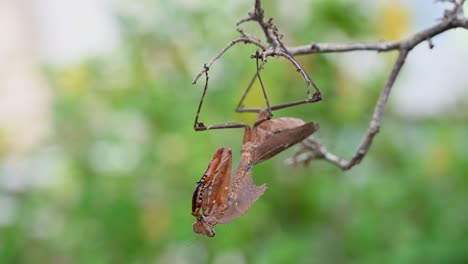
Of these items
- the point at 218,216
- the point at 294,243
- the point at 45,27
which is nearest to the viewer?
the point at 218,216

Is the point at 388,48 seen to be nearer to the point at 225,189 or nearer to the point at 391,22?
the point at 225,189

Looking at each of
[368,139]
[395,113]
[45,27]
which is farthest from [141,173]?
[45,27]

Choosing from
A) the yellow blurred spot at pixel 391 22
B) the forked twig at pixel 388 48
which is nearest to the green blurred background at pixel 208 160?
the yellow blurred spot at pixel 391 22

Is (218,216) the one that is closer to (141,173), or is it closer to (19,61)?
(141,173)

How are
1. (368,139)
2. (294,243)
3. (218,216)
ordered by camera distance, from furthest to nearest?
(294,243) < (368,139) < (218,216)

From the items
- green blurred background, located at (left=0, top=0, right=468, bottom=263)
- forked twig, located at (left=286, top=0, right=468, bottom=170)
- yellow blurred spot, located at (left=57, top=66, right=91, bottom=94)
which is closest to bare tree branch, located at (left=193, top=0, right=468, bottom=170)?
forked twig, located at (left=286, top=0, right=468, bottom=170)

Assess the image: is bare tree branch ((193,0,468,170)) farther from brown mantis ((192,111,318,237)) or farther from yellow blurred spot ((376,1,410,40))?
yellow blurred spot ((376,1,410,40))

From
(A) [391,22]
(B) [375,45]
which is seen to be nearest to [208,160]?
(A) [391,22]
